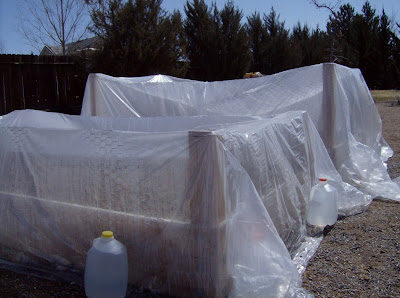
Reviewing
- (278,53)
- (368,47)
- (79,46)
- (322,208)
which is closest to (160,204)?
(322,208)

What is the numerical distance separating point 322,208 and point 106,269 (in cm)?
224

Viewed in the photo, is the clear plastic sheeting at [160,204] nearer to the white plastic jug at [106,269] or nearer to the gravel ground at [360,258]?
the white plastic jug at [106,269]

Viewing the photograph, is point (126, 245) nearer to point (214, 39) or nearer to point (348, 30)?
point (214, 39)

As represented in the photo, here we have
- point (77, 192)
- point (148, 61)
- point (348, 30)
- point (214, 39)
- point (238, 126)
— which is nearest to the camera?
point (77, 192)

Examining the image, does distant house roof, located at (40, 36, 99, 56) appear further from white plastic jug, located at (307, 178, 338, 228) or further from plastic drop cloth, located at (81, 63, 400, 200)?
white plastic jug, located at (307, 178, 338, 228)

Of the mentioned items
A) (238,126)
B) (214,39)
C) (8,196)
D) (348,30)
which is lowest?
(8,196)

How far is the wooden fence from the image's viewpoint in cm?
1005

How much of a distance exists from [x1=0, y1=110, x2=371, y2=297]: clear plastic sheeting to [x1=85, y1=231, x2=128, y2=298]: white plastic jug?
19cm

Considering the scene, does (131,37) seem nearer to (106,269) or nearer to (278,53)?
(106,269)

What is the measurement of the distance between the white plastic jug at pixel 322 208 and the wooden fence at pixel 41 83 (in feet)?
26.8

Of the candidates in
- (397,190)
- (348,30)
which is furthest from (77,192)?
(348,30)

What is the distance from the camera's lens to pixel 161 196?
2.66 metres

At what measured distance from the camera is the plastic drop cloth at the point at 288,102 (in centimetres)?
529

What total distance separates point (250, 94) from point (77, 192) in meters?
3.12
